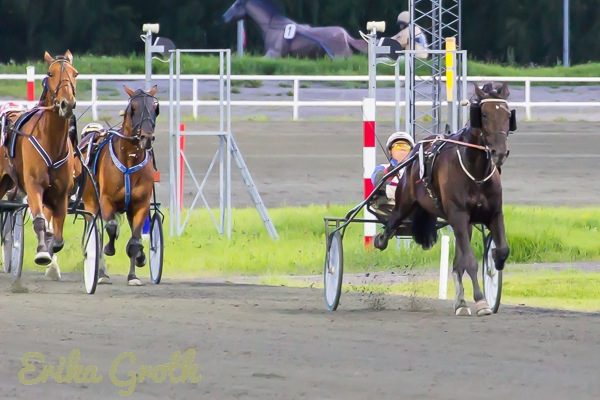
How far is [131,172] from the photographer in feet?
50.2

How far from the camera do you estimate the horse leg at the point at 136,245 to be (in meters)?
15.0

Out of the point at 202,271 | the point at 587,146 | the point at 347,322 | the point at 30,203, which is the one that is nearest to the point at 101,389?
the point at 347,322

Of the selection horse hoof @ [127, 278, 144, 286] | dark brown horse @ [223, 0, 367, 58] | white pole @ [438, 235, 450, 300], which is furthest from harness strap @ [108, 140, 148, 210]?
dark brown horse @ [223, 0, 367, 58]

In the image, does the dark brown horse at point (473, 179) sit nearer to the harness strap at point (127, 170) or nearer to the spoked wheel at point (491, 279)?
the spoked wheel at point (491, 279)

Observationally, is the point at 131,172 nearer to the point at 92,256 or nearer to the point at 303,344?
the point at 92,256

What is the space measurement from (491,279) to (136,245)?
3.52 metres

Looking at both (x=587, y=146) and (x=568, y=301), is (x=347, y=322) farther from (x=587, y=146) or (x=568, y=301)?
(x=587, y=146)

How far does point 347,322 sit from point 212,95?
27.4m

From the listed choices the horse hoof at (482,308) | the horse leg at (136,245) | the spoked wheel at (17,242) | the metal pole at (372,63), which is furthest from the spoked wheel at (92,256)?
the metal pole at (372,63)

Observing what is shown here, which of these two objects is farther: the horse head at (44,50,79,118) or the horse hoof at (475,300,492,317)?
the horse head at (44,50,79,118)

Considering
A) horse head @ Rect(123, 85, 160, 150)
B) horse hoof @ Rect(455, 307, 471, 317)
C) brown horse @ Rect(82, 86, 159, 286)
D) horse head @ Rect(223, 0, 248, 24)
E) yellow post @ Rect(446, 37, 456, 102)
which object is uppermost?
horse head @ Rect(223, 0, 248, 24)

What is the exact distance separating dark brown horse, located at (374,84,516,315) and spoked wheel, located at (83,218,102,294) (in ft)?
8.96

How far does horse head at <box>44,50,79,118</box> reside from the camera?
46.2 ft

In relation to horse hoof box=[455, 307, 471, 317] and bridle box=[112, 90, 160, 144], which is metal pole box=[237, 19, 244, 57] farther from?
horse hoof box=[455, 307, 471, 317]
